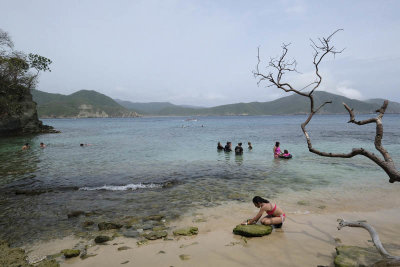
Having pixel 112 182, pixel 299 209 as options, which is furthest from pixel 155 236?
pixel 112 182

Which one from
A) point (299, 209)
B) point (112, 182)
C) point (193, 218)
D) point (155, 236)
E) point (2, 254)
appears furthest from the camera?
point (112, 182)

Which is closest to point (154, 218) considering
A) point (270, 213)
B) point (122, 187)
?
point (270, 213)

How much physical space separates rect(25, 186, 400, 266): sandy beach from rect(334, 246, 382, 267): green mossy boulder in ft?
1.32

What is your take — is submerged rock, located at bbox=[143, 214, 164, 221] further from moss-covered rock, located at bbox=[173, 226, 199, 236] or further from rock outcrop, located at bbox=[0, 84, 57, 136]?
rock outcrop, located at bbox=[0, 84, 57, 136]

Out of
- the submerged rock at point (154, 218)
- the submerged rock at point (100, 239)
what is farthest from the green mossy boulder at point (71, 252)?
the submerged rock at point (154, 218)

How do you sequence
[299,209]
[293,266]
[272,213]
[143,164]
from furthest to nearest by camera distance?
[143,164] → [299,209] → [272,213] → [293,266]

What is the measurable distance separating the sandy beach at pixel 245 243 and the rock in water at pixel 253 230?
0.60ft

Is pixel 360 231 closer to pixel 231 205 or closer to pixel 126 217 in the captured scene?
pixel 231 205

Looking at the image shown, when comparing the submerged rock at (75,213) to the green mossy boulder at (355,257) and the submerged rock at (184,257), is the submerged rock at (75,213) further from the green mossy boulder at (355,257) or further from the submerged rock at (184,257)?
the green mossy boulder at (355,257)

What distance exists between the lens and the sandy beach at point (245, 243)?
7262 mm

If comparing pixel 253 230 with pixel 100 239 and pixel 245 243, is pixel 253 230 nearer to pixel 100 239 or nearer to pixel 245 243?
pixel 245 243

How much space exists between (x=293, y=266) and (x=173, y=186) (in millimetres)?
10000

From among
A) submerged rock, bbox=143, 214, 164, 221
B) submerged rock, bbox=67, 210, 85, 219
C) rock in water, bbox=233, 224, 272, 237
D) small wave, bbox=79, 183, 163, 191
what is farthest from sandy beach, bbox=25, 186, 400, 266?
small wave, bbox=79, 183, 163, 191

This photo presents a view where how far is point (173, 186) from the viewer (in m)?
15.9
